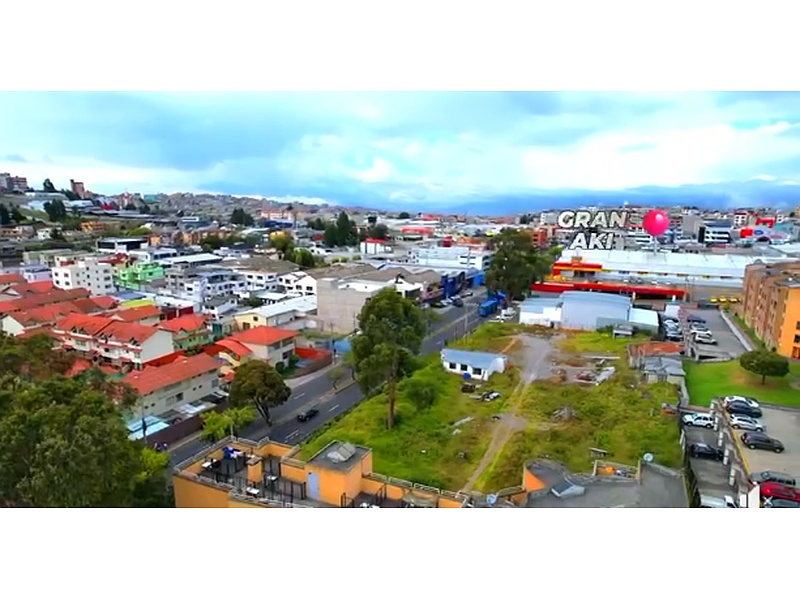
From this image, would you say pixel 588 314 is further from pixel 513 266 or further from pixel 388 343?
pixel 388 343

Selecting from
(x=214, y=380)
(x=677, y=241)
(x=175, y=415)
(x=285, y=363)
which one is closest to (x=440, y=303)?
(x=285, y=363)

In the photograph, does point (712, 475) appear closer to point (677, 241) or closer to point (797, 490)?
point (797, 490)

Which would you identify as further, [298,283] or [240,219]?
[240,219]

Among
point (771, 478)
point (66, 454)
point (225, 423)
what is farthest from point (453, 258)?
point (66, 454)

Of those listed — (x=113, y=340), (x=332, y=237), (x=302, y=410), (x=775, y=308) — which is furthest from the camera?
(x=332, y=237)

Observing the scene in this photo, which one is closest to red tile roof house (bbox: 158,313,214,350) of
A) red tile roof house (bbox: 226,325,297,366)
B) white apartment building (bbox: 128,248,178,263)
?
red tile roof house (bbox: 226,325,297,366)

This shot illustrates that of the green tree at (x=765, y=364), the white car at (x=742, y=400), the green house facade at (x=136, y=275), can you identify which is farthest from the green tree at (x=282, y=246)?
the white car at (x=742, y=400)

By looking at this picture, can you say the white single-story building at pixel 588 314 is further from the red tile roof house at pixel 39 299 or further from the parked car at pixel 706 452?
the red tile roof house at pixel 39 299

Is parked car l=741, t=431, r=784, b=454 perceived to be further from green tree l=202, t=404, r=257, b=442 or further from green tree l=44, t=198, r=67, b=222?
green tree l=44, t=198, r=67, b=222
